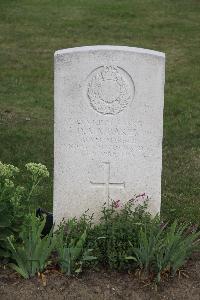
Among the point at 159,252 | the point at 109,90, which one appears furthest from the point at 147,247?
the point at 109,90

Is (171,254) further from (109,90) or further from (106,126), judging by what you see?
(109,90)

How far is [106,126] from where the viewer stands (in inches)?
196

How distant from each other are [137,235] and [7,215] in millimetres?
849

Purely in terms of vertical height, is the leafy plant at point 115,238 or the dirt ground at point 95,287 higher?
the leafy plant at point 115,238

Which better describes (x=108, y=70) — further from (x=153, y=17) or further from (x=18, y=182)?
(x=153, y=17)

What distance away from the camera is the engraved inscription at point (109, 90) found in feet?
16.1

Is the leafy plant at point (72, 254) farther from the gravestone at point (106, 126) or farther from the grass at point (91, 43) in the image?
the grass at point (91, 43)

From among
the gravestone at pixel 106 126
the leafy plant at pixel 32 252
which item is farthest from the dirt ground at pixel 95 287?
the gravestone at pixel 106 126

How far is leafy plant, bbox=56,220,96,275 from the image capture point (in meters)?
4.59

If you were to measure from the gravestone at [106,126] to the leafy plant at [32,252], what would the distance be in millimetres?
569

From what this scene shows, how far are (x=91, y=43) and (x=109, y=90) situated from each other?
8836 millimetres

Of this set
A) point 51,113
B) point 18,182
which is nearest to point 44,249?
point 18,182

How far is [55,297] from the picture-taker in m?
4.48

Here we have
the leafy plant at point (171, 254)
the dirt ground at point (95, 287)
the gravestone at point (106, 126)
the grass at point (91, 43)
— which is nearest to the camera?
the dirt ground at point (95, 287)
